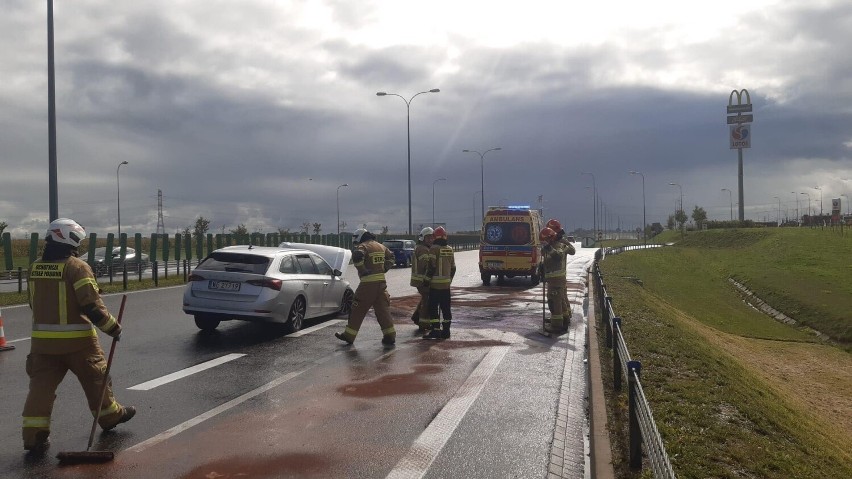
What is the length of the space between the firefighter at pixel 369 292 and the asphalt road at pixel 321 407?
10.0 inches

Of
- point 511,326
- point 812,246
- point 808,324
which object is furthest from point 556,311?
point 812,246

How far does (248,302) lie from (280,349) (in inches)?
45.6

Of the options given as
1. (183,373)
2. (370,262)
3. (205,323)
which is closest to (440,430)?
(183,373)

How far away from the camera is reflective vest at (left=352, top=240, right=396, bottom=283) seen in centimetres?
1062

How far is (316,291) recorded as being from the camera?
501 inches

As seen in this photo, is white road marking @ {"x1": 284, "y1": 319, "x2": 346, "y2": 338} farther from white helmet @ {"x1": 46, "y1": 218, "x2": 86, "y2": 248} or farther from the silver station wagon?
white helmet @ {"x1": 46, "y1": 218, "x2": 86, "y2": 248}

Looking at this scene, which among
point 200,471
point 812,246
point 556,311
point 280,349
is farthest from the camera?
point 812,246

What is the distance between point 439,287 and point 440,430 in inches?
210

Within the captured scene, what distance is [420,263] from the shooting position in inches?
472

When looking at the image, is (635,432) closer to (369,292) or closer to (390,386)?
(390,386)

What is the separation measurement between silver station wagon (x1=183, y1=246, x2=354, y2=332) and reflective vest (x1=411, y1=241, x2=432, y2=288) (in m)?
1.89

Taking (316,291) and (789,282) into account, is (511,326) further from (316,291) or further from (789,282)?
(789,282)

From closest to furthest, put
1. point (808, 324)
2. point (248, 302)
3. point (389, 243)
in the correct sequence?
point (248, 302) → point (808, 324) → point (389, 243)

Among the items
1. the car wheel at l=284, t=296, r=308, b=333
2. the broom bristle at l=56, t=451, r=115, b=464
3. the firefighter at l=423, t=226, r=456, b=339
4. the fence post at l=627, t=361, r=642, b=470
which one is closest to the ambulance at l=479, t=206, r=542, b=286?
the firefighter at l=423, t=226, r=456, b=339
